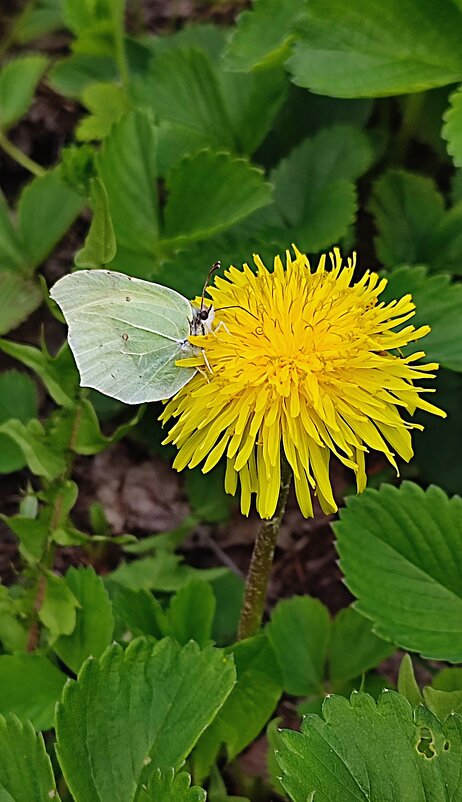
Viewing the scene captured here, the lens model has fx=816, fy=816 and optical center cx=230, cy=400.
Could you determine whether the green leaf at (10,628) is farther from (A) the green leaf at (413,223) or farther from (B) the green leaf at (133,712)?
(A) the green leaf at (413,223)

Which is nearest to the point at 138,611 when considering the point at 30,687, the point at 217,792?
the point at 30,687

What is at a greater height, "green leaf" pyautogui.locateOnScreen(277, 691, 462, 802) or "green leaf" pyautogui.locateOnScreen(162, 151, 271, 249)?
"green leaf" pyautogui.locateOnScreen(162, 151, 271, 249)

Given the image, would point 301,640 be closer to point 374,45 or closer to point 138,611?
point 138,611

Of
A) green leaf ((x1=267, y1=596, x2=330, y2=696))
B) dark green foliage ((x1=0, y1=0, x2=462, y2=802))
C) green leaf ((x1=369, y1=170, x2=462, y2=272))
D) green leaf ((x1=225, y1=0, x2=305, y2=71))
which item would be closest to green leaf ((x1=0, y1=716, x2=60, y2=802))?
dark green foliage ((x1=0, y1=0, x2=462, y2=802))

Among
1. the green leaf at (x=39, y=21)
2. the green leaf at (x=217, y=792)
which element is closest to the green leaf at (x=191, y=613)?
the green leaf at (x=217, y=792)

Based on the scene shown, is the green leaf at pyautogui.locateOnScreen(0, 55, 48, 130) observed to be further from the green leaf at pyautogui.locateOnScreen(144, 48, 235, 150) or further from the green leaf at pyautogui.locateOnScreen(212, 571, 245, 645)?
the green leaf at pyautogui.locateOnScreen(212, 571, 245, 645)

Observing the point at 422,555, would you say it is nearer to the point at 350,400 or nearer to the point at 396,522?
the point at 396,522
